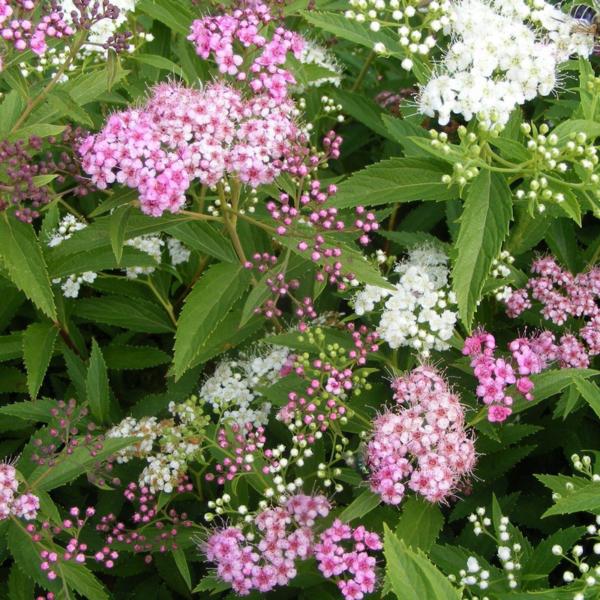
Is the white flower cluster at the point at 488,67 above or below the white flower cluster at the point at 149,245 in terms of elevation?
above

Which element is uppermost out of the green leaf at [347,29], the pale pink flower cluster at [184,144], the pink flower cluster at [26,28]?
the pink flower cluster at [26,28]

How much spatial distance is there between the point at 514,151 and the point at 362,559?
138 centimetres

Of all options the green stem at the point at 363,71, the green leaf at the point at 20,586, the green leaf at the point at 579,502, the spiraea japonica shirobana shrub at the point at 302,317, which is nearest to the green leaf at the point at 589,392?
the spiraea japonica shirobana shrub at the point at 302,317

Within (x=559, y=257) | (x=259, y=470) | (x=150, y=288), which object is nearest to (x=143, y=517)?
(x=259, y=470)

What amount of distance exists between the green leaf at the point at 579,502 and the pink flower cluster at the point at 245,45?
152cm

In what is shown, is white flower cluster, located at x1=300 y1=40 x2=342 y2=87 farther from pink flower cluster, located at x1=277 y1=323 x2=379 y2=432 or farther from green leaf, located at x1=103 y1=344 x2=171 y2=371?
pink flower cluster, located at x1=277 y1=323 x2=379 y2=432

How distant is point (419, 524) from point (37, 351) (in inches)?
65.7

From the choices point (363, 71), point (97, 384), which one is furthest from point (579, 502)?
point (363, 71)

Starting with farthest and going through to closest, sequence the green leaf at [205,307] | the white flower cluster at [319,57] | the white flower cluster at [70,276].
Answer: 1. the white flower cluster at [319,57]
2. the white flower cluster at [70,276]
3. the green leaf at [205,307]

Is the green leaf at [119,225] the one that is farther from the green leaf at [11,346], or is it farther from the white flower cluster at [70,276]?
the green leaf at [11,346]

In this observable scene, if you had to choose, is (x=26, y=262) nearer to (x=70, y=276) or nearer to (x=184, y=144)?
(x=184, y=144)

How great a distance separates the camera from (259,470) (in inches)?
109

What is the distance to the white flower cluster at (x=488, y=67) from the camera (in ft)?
8.32

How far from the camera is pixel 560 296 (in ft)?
10.1
